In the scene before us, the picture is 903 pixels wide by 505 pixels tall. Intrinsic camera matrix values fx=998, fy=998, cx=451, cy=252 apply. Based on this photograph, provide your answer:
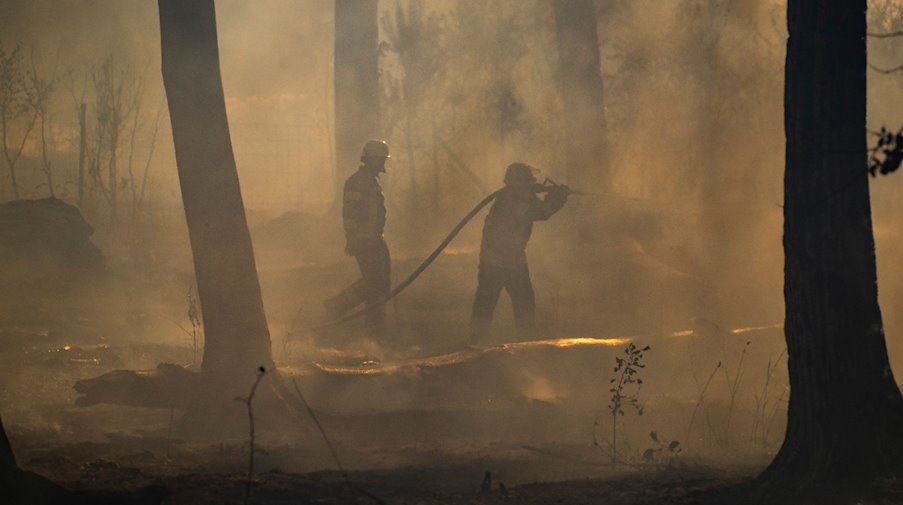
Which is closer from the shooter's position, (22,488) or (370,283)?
(22,488)

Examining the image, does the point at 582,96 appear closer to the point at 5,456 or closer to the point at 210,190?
the point at 210,190

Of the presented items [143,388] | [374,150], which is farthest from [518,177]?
[143,388]

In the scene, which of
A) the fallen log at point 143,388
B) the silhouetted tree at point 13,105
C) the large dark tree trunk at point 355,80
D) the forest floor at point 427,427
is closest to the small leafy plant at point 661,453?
the forest floor at point 427,427

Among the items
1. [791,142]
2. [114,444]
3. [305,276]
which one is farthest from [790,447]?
[305,276]

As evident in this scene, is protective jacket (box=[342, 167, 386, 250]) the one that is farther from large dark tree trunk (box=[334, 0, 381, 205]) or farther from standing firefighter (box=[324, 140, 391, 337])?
large dark tree trunk (box=[334, 0, 381, 205])

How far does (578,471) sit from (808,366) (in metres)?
1.69

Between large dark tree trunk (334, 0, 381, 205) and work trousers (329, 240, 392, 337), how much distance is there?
31.8 ft

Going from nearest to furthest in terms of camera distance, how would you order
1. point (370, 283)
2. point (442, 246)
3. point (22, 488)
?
1. point (22, 488)
2. point (442, 246)
3. point (370, 283)

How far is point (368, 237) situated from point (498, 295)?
1759 millimetres

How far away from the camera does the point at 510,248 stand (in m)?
10.5

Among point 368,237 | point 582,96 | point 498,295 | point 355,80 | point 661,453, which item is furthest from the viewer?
point 355,80

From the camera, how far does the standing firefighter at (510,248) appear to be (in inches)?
413

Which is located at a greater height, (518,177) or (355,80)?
(355,80)

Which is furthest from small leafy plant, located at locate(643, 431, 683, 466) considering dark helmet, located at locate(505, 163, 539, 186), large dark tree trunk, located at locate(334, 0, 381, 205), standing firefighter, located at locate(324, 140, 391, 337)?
large dark tree trunk, located at locate(334, 0, 381, 205)
